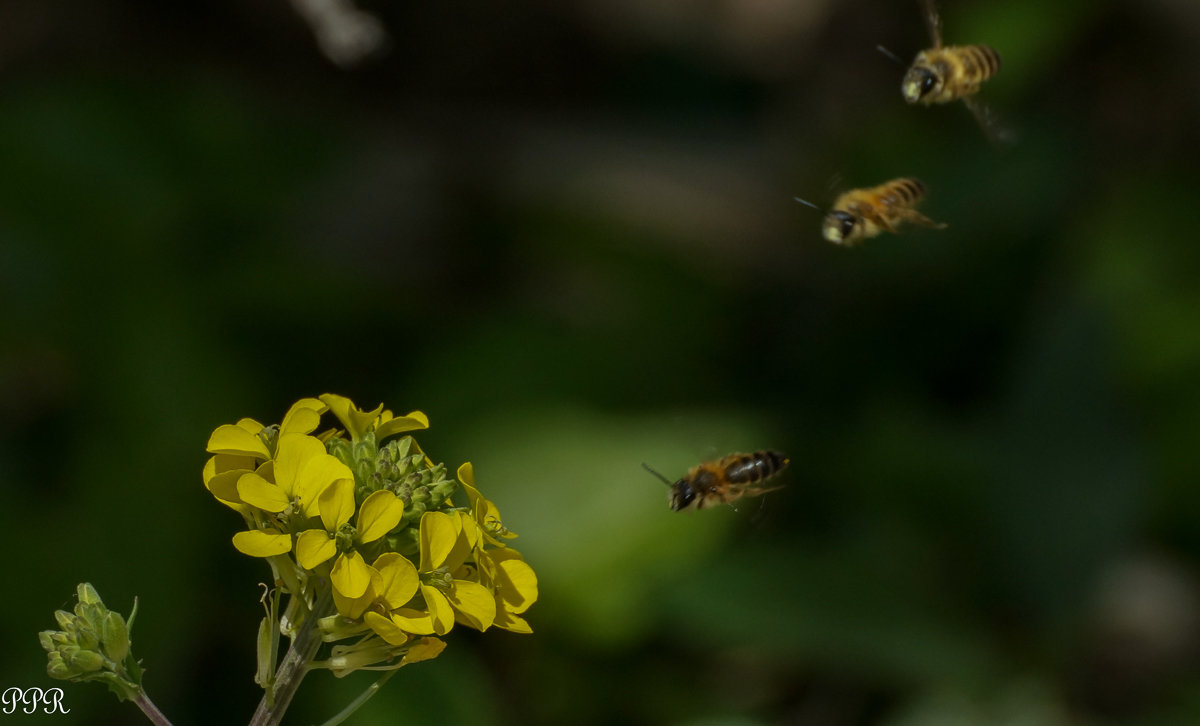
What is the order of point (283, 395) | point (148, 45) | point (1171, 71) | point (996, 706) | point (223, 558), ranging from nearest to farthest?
point (996, 706) < point (223, 558) < point (283, 395) < point (1171, 71) < point (148, 45)

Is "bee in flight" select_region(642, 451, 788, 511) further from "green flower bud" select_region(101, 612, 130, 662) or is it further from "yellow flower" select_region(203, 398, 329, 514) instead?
"green flower bud" select_region(101, 612, 130, 662)

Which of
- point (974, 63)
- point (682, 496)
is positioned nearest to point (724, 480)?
point (682, 496)

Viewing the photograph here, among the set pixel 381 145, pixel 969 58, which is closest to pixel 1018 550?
pixel 969 58

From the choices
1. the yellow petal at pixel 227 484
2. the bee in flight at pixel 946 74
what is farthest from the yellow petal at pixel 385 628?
the bee in flight at pixel 946 74

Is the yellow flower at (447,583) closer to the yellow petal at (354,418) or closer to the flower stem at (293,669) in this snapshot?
the flower stem at (293,669)

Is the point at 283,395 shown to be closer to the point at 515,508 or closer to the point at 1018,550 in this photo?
the point at 515,508
